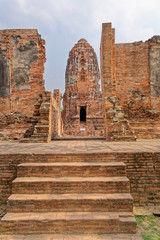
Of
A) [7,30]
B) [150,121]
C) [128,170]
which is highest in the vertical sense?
[7,30]

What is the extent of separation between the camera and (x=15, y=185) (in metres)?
2.57

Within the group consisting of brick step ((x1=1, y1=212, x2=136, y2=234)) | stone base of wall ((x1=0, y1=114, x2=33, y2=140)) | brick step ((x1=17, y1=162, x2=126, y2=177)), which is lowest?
brick step ((x1=1, y1=212, x2=136, y2=234))

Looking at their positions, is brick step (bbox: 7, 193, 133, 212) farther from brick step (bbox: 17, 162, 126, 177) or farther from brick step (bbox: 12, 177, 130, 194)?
brick step (bbox: 17, 162, 126, 177)

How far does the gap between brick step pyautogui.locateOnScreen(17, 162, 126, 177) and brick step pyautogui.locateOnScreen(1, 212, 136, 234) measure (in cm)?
71

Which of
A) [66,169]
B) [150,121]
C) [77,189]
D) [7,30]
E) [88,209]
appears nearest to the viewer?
[88,209]

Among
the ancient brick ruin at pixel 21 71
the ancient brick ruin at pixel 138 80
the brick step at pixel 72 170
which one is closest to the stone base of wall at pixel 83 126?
the ancient brick ruin at pixel 21 71

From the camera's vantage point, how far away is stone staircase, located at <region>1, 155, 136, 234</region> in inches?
83.9

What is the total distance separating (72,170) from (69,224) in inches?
33.3

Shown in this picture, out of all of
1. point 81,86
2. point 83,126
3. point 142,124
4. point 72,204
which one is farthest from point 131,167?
point 81,86

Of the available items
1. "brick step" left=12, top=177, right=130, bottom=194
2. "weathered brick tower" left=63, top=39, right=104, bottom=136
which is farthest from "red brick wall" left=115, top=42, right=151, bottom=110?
Answer: "weathered brick tower" left=63, top=39, right=104, bottom=136

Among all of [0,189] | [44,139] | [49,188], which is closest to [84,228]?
[49,188]

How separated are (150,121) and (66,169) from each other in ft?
22.4

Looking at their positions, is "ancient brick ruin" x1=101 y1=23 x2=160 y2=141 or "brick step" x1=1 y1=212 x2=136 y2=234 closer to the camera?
"brick step" x1=1 y1=212 x2=136 y2=234

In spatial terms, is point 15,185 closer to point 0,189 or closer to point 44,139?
point 0,189
